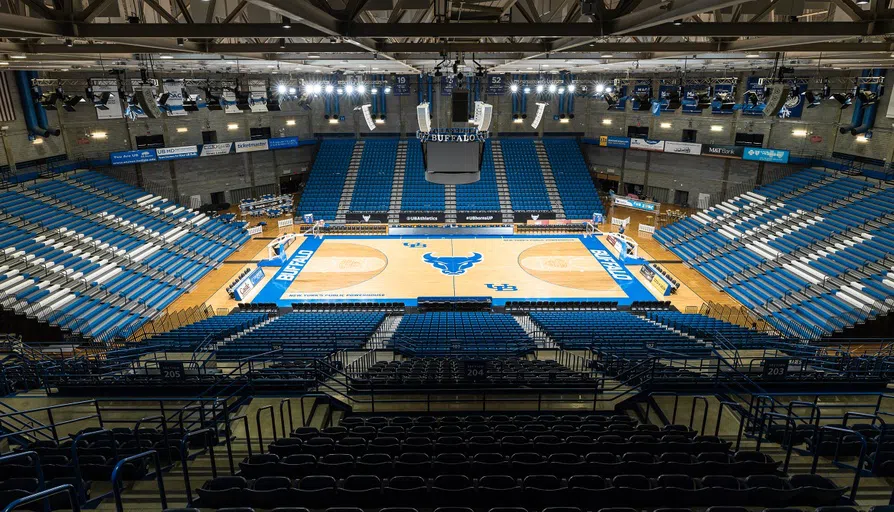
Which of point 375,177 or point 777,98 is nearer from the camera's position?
point 777,98

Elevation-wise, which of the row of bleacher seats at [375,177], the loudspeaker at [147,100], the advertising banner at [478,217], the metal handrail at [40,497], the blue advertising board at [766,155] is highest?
the loudspeaker at [147,100]

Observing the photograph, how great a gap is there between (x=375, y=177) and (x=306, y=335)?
2448cm

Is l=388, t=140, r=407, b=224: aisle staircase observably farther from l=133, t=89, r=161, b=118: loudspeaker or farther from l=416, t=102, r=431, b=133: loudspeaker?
l=133, t=89, r=161, b=118: loudspeaker

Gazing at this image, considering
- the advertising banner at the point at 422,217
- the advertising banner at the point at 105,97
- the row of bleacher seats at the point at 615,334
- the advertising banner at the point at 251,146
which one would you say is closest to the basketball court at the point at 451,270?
the advertising banner at the point at 422,217

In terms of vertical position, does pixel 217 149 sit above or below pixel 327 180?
above

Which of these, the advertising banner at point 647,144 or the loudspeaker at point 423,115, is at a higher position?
the loudspeaker at point 423,115

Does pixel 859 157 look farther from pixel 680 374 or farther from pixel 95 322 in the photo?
pixel 95 322

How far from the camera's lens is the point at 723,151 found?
3016 cm

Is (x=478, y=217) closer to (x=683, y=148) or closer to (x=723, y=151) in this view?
(x=683, y=148)

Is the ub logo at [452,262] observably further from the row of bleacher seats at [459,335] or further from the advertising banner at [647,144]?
the advertising banner at [647,144]

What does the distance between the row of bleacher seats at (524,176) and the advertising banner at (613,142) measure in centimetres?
497

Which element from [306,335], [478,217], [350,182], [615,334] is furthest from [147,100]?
[350,182]

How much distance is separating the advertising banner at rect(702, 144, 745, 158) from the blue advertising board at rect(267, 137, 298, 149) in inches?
1113

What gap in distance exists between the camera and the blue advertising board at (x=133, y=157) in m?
27.9
